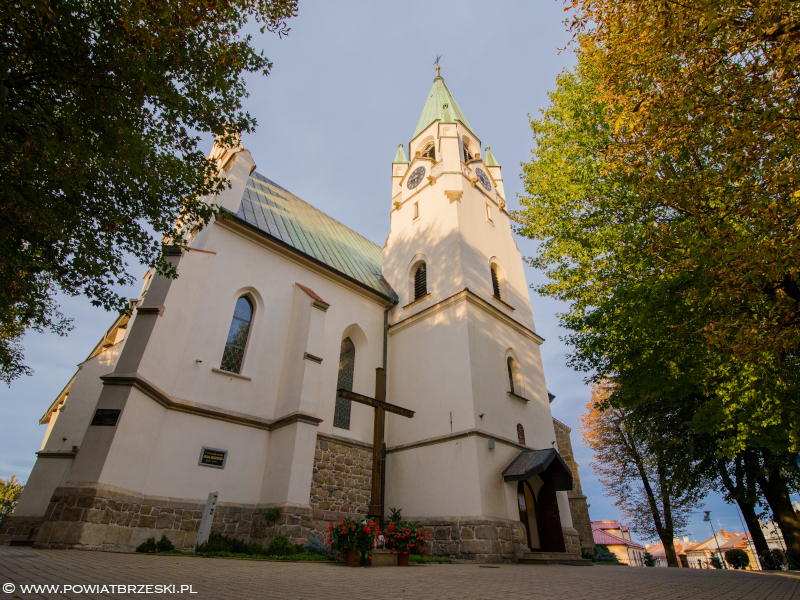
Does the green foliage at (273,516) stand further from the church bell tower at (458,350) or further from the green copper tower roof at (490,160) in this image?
the green copper tower roof at (490,160)

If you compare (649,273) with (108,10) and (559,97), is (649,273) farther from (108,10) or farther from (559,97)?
(108,10)

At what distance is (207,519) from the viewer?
29.9ft

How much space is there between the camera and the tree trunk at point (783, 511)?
1175cm

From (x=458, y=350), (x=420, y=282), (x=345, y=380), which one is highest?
(x=420, y=282)

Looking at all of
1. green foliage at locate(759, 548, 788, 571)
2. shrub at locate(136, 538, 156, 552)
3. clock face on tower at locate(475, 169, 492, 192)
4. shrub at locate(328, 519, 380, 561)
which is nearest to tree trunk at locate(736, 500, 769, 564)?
green foliage at locate(759, 548, 788, 571)

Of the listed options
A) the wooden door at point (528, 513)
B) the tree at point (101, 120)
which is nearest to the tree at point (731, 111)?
the tree at point (101, 120)

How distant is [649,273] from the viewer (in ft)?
27.6

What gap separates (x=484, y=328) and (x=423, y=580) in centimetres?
974

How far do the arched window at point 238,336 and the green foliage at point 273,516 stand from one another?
3874 millimetres

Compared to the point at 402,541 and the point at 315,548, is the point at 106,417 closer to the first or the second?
the point at 315,548

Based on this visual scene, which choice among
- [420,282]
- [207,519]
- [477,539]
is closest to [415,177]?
[420,282]

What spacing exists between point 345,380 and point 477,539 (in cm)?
640

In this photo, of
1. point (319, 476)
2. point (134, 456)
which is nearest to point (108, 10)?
point (134, 456)

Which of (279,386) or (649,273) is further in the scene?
(279,386)
